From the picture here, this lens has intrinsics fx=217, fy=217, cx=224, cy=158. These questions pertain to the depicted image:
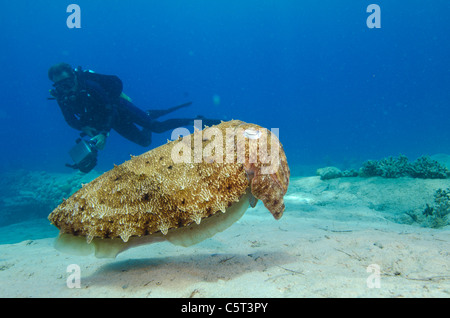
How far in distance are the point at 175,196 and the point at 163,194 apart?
0.13 meters

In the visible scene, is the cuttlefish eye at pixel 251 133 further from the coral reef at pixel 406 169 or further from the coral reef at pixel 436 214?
the coral reef at pixel 406 169

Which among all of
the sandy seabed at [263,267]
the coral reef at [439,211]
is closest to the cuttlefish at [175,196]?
the sandy seabed at [263,267]

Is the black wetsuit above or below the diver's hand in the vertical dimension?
above

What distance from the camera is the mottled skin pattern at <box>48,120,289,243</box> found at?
2.02 metres

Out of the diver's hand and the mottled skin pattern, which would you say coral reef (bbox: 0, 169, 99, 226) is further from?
the mottled skin pattern

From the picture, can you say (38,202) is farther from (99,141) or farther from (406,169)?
(406,169)

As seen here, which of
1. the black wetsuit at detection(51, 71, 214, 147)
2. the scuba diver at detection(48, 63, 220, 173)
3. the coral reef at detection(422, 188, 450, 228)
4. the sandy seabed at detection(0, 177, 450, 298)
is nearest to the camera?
the sandy seabed at detection(0, 177, 450, 298)

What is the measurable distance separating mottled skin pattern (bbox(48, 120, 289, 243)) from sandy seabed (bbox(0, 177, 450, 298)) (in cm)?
58

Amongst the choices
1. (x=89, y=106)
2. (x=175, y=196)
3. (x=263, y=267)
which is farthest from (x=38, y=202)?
(x=263, y=267)

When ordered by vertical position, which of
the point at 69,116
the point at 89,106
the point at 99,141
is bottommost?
the point at 99,141

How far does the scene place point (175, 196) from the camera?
2064 mm

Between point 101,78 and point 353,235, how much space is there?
10506 mm

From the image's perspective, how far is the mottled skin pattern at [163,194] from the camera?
6.64ft

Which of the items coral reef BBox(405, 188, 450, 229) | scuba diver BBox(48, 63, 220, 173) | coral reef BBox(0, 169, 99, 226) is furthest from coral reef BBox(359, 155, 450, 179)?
coral reef BBox(0, 169, 99, 226)
